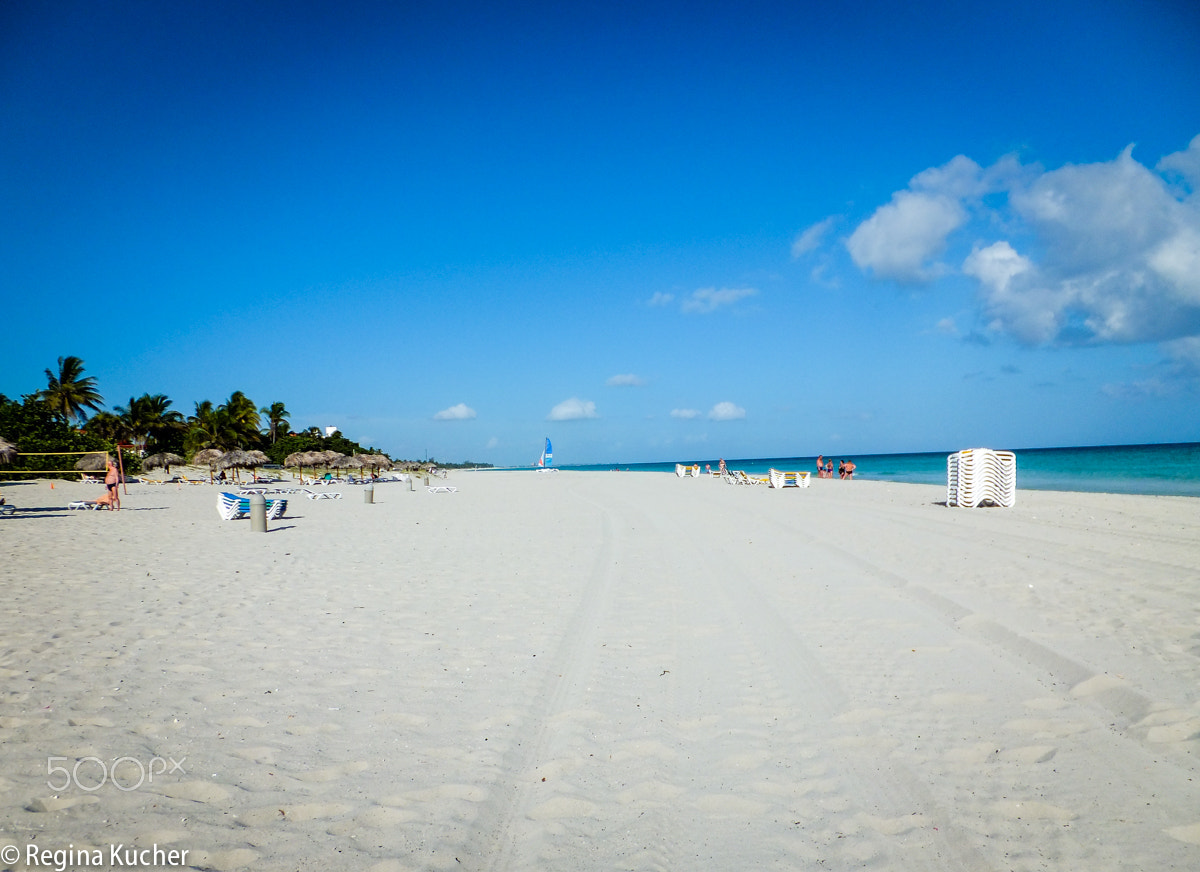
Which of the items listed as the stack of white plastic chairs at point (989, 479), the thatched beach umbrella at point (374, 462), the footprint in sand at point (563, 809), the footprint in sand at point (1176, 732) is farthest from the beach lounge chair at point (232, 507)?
the thatched beach umbrella at point (374, 462)

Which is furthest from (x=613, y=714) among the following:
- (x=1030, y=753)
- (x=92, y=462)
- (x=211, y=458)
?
(x=92, y=462)

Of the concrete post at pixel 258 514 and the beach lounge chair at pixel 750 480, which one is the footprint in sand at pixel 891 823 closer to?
the concrete post at pixel 258 514

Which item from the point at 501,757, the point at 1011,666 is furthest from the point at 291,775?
the point at 1011,666

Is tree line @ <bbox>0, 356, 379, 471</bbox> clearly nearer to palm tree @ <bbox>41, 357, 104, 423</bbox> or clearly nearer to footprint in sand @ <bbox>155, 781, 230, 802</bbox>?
palm tree @ <bbox>41, 357, 104, 423</bbox>

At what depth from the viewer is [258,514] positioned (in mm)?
12266

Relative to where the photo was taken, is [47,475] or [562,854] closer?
[562,854]

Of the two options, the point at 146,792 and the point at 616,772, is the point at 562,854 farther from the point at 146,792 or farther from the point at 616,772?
the point at 146,792

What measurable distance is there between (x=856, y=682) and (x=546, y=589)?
3.95 metres

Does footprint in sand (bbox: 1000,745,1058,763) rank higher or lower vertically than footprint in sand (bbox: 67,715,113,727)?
higher

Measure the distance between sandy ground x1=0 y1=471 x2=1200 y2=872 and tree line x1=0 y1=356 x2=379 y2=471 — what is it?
1621 inches

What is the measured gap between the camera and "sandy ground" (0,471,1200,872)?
2.73 meters

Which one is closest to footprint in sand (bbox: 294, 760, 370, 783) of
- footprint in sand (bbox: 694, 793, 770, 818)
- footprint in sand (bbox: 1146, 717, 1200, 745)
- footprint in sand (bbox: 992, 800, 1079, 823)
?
footprint in sand (bbox: 694, 793, 770, 818)

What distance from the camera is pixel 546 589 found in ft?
24.3

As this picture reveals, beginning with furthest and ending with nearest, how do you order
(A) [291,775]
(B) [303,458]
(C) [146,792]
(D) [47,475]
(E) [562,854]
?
(B) [303,458] < (D) [47,475] < (A) [291,775] < (C) [146,792] < (E) [562,854]
